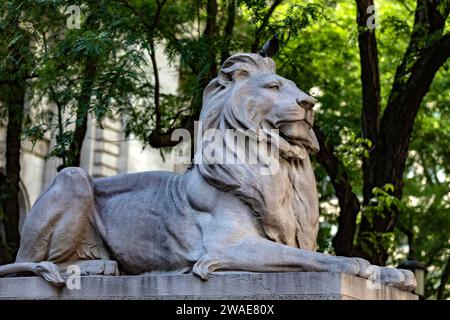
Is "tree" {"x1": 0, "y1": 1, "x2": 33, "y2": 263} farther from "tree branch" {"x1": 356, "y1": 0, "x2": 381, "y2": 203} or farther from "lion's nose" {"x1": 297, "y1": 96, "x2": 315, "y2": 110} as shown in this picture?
"lion's nose" {"x1": 297, "y1": 96, "x2": 315, "y2": 110}

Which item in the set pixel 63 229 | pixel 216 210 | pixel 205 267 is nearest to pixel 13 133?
pixel 63 229

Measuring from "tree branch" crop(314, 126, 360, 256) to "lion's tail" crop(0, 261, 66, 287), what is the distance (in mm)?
7101

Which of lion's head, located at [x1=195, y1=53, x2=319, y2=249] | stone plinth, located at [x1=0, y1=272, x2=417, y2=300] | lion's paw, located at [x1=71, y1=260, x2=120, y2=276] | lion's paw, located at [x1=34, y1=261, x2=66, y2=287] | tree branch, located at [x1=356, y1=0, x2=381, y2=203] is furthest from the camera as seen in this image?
tree branch, located at [x1=356, y1=0, x2=381, y2=203]

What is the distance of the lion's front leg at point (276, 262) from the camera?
859 cm

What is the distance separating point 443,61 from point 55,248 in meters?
8.10

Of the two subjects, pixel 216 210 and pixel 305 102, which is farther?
pixel 305 102

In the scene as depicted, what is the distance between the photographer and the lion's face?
364 inches

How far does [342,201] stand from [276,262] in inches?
299

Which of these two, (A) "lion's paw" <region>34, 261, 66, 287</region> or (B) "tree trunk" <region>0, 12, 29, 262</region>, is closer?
(A) "lion's paw" <region>34, 261, 66, 287</region>

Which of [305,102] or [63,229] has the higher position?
[305,102]

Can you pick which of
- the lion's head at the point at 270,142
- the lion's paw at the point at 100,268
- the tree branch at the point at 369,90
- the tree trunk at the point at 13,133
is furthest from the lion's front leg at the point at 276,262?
the tree branch at the point at 369,90

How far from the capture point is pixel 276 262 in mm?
8680

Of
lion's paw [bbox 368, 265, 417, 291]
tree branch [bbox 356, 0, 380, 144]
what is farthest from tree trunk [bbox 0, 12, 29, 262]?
lion's paw [bbox 368, 265, 417, 291]

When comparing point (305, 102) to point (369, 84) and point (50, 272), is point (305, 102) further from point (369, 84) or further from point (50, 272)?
point (369, 84)
